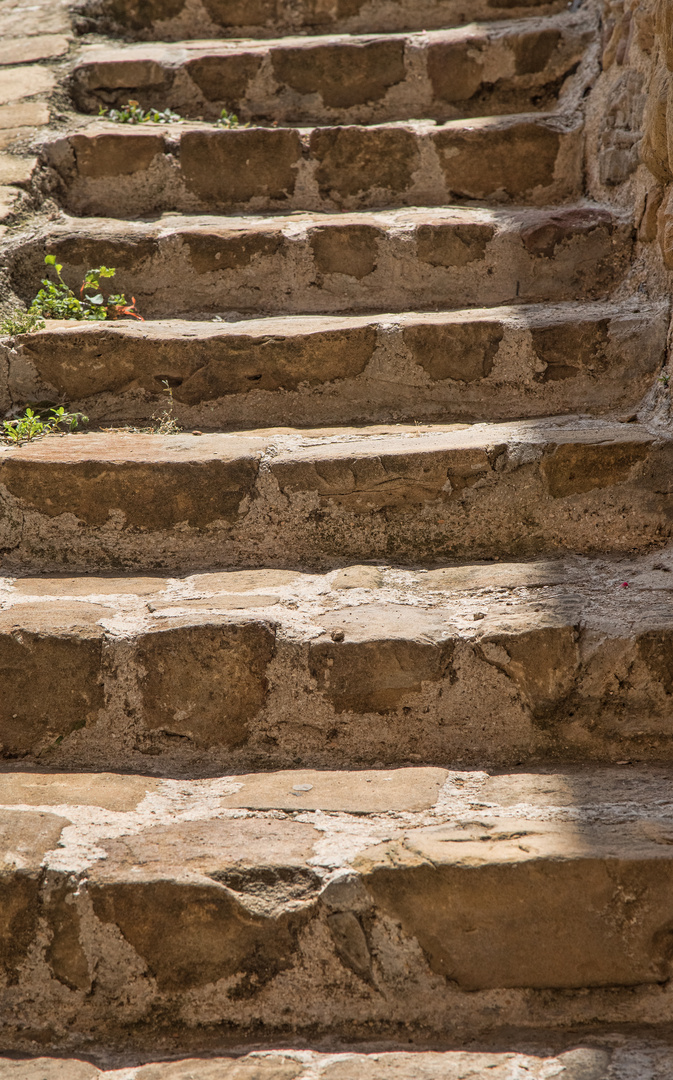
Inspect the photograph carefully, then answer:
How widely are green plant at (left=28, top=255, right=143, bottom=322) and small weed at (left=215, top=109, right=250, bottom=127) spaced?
0.61 m

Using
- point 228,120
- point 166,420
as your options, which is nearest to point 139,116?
point 228,120

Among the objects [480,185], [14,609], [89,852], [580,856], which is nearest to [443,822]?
[580,856]

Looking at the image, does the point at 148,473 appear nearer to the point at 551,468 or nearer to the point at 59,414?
the point at 59,414

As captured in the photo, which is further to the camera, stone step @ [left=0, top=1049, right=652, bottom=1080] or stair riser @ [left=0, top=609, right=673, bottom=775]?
stair riser @ [left=0, top=609, right=673, bottom=775]

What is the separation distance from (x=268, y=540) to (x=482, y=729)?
0.51 m

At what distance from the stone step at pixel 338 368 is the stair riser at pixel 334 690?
0.56m

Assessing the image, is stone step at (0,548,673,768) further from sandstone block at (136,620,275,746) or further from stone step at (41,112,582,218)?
stone step at (41,112,582,218)

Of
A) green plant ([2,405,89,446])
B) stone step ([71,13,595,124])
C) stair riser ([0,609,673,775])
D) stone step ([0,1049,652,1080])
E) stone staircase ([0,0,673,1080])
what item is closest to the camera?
stone step ([0,1049,652,1080])

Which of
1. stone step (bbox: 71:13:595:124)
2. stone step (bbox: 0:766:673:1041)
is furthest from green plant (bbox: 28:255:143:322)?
stone step (bbox: 0:766:673:1041)

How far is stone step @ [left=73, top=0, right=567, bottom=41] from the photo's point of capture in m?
2.50

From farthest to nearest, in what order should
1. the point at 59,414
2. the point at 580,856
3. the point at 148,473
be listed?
the point at 59,414, the point at 148,473, the point at 580,856

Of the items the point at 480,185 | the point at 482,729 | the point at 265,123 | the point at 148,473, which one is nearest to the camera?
the point at 482,729

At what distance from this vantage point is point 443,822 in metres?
1.14

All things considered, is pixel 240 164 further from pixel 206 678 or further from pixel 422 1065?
pixel 422 1065
